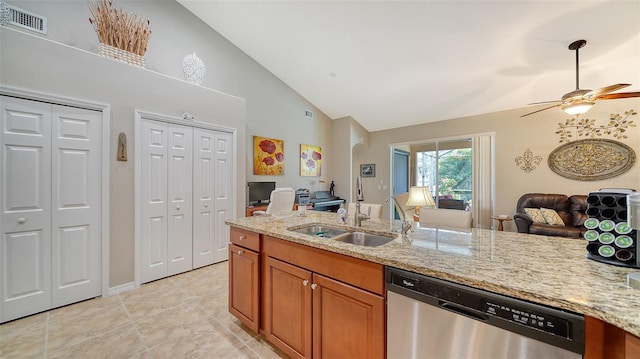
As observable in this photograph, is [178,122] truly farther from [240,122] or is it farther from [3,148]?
[3,148]

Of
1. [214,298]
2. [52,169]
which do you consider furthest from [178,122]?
[214,298]

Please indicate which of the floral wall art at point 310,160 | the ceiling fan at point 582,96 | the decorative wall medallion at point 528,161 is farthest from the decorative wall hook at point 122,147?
the decorative wall medallion at point 528,161

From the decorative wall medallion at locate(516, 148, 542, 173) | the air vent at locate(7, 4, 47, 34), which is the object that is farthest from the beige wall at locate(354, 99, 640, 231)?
the air vent at locate(7, 4, 47, 34)

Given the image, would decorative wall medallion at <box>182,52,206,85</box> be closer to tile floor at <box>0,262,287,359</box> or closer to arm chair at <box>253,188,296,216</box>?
arm chair at <box>253,188,296,216</box>

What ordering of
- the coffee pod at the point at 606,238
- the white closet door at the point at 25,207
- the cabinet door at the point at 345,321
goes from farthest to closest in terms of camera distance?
the white closet door at the point at 25,207, the cabinet door at the point at 345,321, the coffee pod at the point at 606,238

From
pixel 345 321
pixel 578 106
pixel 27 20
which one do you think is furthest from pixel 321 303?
pixel 27 20

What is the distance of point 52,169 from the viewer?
2.24m

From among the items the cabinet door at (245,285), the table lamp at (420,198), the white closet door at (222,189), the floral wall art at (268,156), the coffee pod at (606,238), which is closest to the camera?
the coffee pod at (606,238)

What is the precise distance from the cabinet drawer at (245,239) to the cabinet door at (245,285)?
1.4 inches

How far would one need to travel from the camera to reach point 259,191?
14.8 ft

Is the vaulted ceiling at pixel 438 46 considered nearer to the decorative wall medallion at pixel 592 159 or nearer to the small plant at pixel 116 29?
the decorative wall medallion at pixel 592 159

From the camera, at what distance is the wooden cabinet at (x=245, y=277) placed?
1756 millimetres

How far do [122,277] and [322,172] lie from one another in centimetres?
441

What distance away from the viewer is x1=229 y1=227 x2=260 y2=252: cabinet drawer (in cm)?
176
